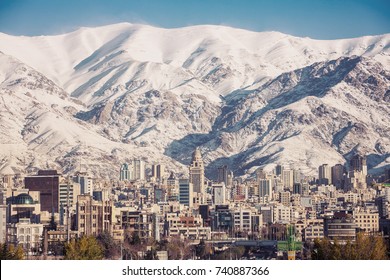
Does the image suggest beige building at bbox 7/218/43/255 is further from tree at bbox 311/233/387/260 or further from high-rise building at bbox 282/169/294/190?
high-rise building at bbox 282/169/294/190

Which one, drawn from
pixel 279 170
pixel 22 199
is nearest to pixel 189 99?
pixel 279 170

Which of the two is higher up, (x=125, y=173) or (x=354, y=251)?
(x=125, y=173)

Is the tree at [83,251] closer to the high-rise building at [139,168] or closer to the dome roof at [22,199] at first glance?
the dome roof at [22,199]

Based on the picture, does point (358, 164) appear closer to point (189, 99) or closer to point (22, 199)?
point (189, 99)

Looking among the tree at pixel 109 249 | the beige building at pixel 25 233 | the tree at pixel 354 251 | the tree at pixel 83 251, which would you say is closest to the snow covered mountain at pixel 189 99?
the beige building at pixel 25 233

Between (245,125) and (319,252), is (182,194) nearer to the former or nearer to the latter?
(245,125)

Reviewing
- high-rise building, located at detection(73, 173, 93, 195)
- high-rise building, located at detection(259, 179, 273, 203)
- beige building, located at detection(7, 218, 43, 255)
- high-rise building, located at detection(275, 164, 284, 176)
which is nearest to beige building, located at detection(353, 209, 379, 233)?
beige building, located at detection(7, 218, 43, 255)

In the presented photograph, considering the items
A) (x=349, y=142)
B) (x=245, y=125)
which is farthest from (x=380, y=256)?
(x=245, y=125)
